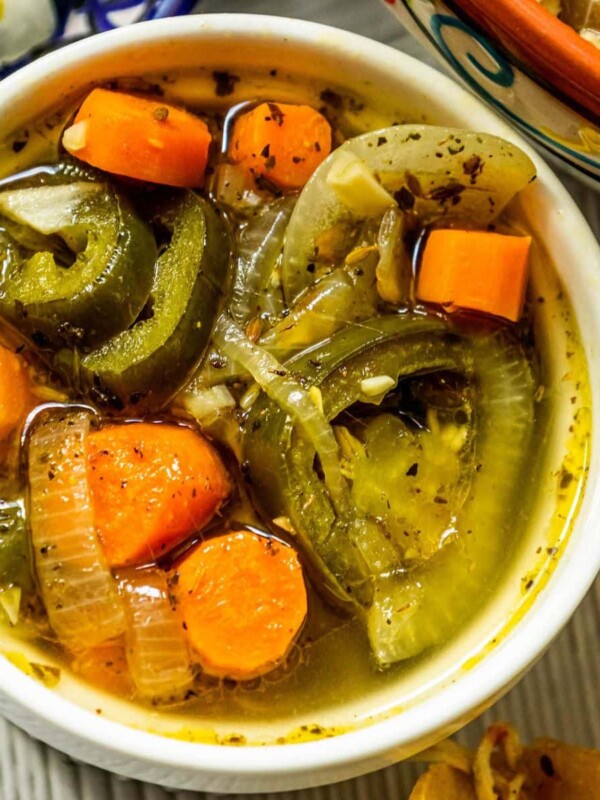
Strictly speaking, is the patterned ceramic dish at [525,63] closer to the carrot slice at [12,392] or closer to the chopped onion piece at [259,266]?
the chopped onion piece at [259,266]

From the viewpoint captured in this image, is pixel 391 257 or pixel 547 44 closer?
pixel 547 44

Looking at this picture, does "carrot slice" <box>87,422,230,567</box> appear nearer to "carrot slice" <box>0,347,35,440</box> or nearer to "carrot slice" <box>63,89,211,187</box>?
"carrot slice" <box>0,347,35,440</box>

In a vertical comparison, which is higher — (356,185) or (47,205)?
(356,185)

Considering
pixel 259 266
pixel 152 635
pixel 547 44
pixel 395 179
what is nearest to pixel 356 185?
pixel 395 179

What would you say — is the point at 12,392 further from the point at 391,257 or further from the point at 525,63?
the point at 525,63

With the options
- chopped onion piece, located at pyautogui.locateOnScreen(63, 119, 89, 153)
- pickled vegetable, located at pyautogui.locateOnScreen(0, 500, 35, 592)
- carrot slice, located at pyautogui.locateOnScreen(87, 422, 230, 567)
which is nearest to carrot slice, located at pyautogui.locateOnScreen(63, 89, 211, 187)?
chopped onion piece, located at pyautogui.locateOnScreen(63, 119, 89, 153)

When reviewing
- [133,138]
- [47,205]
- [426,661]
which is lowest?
[426,661]
